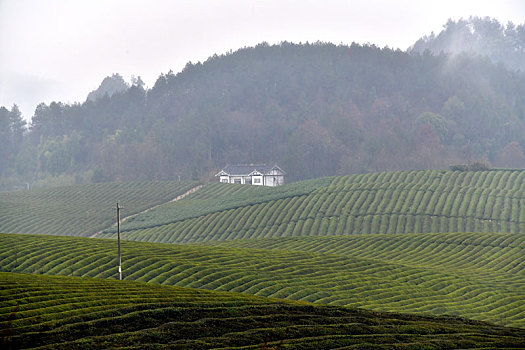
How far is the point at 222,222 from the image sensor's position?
3430 inches

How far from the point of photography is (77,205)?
11312cm

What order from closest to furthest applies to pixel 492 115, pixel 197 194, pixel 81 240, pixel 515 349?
pixel 515 349, pixel 81 240, pixel 197 194, pixel 492 115

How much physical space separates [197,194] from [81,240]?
6214cm

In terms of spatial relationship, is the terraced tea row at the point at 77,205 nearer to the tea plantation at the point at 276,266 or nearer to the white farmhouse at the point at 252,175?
the tea plantation at the point at 276,266

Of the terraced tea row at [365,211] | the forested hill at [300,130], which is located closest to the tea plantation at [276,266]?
the terraced tea row at [365,211]

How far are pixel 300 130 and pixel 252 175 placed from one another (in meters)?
34.8

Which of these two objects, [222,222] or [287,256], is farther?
[222,222]

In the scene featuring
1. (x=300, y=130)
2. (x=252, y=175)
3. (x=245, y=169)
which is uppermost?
(x=300, y=130)

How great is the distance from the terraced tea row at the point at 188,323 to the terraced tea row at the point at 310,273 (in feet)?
41.5

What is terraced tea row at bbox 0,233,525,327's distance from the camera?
41250 mm

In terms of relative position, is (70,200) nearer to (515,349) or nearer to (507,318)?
(507,318)

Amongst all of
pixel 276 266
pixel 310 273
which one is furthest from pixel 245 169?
pixel 310 273

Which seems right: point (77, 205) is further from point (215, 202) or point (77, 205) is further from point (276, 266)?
point (276, 266)

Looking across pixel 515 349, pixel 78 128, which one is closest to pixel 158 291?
pixel 515 349
